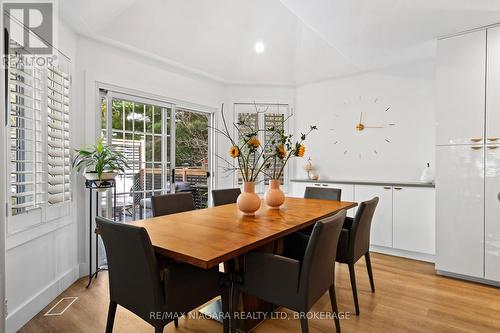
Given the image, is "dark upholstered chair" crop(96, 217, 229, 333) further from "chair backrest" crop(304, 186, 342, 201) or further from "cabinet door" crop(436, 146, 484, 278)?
"cabinet door" crop(436, 146, 484, 278)

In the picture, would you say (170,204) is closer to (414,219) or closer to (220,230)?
(220,230)

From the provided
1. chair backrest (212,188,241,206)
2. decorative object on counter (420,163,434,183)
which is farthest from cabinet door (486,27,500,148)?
chair backrest (212,188,241,206)

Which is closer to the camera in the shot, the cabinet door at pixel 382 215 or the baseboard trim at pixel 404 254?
the baseboard trim at pixel 404 254

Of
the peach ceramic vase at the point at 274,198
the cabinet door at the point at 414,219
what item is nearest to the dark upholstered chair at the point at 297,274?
the peach ceramic vase at the point at 274,198

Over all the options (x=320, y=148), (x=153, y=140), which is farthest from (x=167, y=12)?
(x=320, y=148)

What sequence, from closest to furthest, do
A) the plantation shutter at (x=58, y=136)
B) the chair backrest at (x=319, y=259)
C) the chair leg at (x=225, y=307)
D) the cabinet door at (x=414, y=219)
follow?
the chair backrest at (x=319, y=259)
the chair leg at (x=225, y=307)
the plantation shutter at (x=58, y=136)
the cabinet door at (x=414, y=219)

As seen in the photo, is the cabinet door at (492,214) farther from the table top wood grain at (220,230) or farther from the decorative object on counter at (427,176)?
the table top wood grain at (220,230)

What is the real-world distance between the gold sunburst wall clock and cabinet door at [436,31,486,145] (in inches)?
42.4

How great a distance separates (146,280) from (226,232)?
494 millimetres

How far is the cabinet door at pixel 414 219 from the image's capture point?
3.42 meters

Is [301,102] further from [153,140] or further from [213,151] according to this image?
[153,140]

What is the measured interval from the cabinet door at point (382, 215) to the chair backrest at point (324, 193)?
799mm

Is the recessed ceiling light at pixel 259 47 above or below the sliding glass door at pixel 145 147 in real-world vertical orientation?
above

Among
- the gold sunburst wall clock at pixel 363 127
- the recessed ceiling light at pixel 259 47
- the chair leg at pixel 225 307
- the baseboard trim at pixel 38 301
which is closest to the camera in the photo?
the chair leg at pixel 225 307
